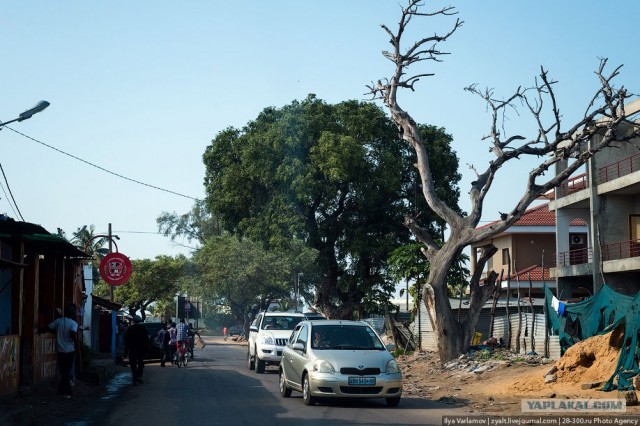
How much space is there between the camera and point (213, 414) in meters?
14.1

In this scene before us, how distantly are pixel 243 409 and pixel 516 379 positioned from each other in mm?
7679

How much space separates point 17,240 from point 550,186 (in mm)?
15732

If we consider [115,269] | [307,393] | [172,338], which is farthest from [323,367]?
[172,338]

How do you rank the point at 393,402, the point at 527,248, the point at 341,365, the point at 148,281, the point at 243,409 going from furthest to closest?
1. the point at 148,281
2. the point at 527,248
3. the point at 393,402
4. the point at 341,365
5. the point at 243,409

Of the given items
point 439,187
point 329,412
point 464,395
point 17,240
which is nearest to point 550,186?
point 464,395

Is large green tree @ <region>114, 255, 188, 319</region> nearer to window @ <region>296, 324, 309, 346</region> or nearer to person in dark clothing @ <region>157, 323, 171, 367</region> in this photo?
person in dark clothing @ <region>157, 323, 171, 367</region>

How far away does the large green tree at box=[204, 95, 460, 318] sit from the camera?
47344 millimetres

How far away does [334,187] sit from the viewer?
47344 millimetres

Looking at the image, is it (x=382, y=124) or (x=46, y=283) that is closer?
(x=46, y=283)

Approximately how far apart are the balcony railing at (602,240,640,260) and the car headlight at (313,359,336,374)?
21609mm

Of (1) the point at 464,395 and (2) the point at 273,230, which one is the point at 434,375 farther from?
(2) the point at 273,230

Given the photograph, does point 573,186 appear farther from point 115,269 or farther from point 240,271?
point 240,271

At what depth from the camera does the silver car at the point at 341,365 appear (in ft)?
49.8

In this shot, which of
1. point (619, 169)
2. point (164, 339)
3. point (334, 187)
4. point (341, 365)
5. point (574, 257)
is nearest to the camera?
point (341, 365)
